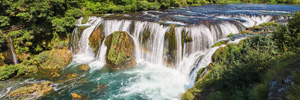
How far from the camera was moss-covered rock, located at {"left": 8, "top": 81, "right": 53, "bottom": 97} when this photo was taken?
38.2 feet

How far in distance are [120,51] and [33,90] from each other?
763cm

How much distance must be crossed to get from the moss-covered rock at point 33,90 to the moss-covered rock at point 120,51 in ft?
18.5

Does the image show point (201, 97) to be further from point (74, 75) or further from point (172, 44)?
point (74, 75)

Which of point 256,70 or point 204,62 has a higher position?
point 256,70

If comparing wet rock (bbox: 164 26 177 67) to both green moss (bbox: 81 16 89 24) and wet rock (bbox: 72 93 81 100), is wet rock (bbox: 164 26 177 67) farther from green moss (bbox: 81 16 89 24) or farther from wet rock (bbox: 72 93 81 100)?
green moss (bbox: 81 16 89 24)

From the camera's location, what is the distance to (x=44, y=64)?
16.5 m

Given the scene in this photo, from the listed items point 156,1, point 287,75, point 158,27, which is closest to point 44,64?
point 158,27

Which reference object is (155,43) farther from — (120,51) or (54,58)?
(54,58)

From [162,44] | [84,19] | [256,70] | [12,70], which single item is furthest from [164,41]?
[12,70]

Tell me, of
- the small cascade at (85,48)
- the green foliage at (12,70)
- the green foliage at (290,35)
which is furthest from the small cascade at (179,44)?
the green foliage at (12,70)

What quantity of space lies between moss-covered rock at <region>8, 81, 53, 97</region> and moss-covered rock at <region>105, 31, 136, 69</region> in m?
5.65

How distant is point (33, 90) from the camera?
39.0 ft

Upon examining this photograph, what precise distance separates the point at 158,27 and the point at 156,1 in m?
20.7

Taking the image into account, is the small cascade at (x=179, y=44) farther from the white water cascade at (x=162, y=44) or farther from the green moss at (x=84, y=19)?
the green moss at (x=84, y=19)
